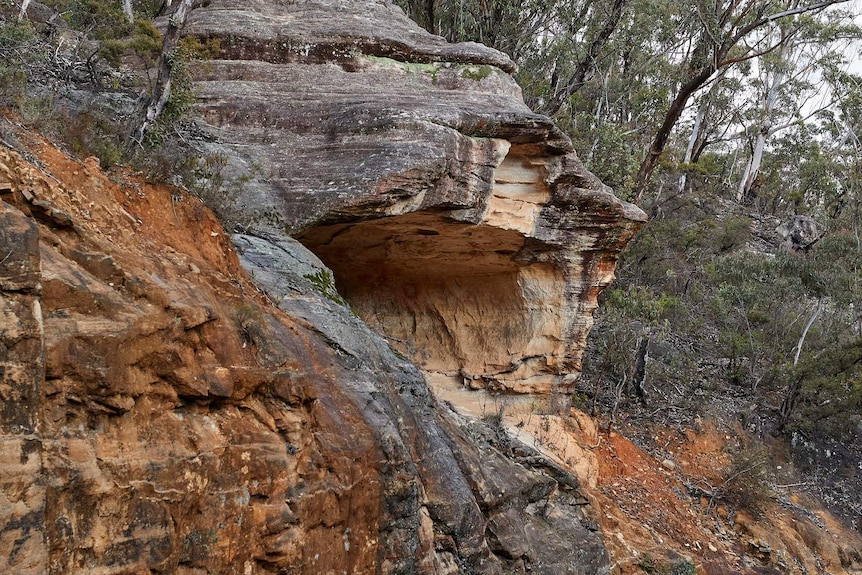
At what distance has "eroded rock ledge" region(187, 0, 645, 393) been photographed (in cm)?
799

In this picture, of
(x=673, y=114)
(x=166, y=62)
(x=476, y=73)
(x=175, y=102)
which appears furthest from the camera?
(x=673, y=114)

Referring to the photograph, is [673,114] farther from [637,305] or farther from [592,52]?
[637,305]

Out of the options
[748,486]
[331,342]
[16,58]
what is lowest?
[748,486]

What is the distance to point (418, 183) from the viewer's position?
26.2ft

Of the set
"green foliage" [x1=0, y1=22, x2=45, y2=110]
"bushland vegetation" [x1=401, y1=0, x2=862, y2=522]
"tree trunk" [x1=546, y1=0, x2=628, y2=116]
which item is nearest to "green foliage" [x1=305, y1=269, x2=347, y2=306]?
"green foliage" [x1=0, y1=22, x2=45, y2=110]

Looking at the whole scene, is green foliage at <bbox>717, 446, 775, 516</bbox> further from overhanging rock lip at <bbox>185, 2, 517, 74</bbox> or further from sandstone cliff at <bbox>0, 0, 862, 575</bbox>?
overhanging rock lip at <bbox>185, 2, 517, 74</bbox>

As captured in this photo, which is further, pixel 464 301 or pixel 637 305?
pixel 637 305

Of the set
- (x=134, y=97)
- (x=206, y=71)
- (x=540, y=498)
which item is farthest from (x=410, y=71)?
(x=540, y=498)

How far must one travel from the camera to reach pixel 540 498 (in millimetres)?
8227

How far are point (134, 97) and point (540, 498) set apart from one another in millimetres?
6819

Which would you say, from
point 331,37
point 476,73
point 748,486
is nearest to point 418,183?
point 476,73

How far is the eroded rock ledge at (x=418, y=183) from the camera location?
26.2 ft

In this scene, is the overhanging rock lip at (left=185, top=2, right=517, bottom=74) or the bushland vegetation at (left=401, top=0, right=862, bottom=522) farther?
the bushland vegetation at (left=401, top=0, right=862, bottom=522)

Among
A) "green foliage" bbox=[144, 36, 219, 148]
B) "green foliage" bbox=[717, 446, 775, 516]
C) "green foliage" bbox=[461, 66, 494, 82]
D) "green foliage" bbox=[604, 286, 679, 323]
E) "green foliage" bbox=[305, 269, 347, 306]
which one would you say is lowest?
"green foliage" bbox=[717, 446, 775, 516]
